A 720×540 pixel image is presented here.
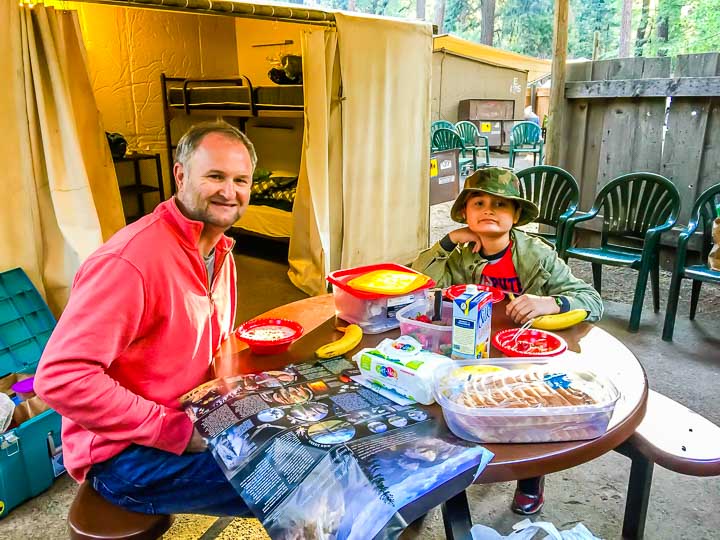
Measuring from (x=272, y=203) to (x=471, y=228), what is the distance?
12.9 ft

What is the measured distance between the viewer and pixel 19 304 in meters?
2.86

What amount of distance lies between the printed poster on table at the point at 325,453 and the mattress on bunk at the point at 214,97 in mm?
5075

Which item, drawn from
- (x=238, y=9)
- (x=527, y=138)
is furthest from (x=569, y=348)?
(x=527, y=138)

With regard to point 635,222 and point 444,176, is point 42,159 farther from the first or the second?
point 635,222

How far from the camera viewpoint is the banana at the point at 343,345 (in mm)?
1563

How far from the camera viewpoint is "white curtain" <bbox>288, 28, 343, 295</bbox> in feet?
14.2

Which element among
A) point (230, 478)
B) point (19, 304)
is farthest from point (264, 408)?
point (19, 304)

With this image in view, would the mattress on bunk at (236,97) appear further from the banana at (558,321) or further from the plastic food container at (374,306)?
the banana at (558,321)

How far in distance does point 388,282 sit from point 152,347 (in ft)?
2.43

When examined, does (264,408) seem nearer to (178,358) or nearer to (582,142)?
(178,358)

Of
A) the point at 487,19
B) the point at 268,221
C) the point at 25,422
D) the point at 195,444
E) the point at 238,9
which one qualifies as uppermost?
the point at 487,19

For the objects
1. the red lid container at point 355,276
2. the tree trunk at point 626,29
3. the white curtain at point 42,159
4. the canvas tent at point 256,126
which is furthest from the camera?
the tree trunk at point 626,29

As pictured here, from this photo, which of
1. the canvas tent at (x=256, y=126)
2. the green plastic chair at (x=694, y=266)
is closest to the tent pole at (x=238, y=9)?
the canvas tent at (x=256, y=126)

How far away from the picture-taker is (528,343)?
1607 mm
